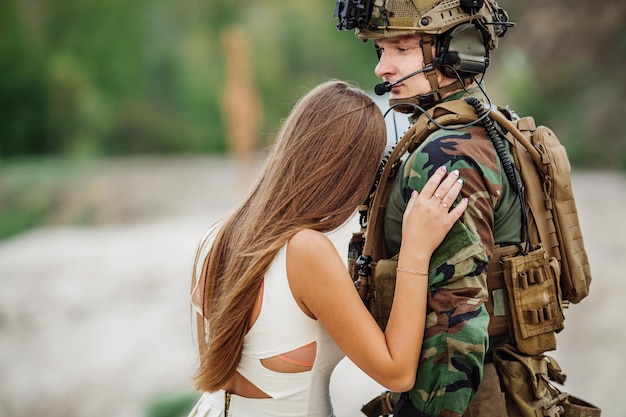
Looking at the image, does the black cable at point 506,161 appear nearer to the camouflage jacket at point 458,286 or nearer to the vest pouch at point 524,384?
the camouflage jacket at point 458,286

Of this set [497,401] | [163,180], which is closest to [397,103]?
[497,401]

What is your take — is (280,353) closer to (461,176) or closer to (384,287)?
(384,287)

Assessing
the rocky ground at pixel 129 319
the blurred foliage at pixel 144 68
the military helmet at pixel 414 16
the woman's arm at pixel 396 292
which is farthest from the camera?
the blurred foliage at pixel 144 68

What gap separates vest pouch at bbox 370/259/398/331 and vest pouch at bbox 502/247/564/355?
418mm

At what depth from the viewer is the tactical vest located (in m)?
2.78

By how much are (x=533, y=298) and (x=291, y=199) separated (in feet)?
3.21

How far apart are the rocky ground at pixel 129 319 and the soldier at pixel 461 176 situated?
491cm

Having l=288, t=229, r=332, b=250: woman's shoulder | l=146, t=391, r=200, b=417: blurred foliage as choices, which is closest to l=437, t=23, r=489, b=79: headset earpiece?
l=288, t=229, r=332, b=250: woman's shoulder

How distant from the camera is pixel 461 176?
263cm

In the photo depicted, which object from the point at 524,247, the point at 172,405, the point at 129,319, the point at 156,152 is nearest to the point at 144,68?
the point at 156,152

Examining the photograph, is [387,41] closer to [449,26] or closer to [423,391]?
[449,26]

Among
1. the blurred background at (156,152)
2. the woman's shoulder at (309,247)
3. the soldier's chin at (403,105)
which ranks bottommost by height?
the woman's shoulder at (309,247)

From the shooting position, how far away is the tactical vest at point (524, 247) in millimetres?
2781

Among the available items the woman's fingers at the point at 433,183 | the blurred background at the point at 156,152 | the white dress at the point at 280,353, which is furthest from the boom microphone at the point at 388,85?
the blurred background at the point at 156,152
